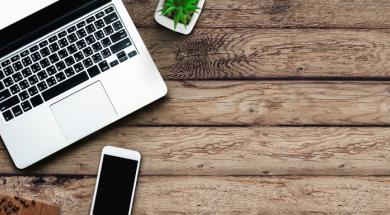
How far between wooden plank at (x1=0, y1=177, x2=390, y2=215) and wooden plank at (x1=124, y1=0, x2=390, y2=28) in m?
0.29

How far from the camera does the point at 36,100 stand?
1015 mm

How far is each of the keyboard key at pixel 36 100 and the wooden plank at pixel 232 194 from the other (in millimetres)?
143

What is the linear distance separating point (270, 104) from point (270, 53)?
0.10 meters

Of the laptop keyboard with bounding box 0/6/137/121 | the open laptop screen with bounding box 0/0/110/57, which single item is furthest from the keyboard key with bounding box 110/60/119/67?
the open laptop screen with bounding box 0/0/110/57

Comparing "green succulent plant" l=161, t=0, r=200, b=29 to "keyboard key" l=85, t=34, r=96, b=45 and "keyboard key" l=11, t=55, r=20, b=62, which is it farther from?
"keyboard key" l=11, t=55, r=20, b=62

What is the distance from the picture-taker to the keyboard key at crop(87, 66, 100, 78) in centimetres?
102

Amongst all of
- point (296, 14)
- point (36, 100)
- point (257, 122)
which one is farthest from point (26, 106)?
point (296, 14)

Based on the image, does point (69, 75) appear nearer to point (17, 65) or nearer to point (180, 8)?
point (17, 65)

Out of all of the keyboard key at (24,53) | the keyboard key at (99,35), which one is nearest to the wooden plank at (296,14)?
the keyboard key at (99,35)

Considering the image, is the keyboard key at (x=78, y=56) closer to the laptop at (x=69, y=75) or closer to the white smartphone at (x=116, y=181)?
the laptop at (x=69, y=75)

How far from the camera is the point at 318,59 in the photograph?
107 centimetres

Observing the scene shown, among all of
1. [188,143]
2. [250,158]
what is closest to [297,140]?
[250,158]

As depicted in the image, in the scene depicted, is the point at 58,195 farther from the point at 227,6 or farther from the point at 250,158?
the point at 227,6

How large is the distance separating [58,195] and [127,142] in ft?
0.53
